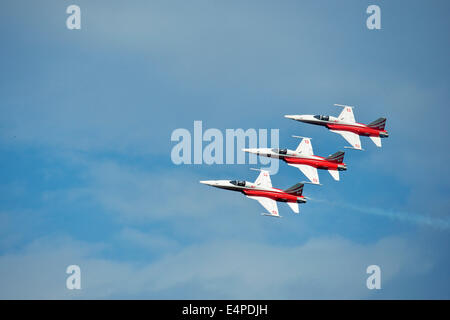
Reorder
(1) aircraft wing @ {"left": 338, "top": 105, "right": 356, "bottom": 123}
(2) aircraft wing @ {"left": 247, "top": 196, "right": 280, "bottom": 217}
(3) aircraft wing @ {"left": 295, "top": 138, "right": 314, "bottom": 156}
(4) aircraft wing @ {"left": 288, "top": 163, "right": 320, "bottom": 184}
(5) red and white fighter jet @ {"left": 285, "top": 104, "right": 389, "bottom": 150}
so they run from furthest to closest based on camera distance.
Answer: (1) aircraft wing @ {"left": 338, "top": 105, "right": 356, "bottom": 123}
(5) red and white fighter jet @ {"left": 285, "top": 104, "right": 389, "bottom": 150}
(3) aircraft wing @ {"left": 295, "top": 138, "right": 314, "bottom": 156}
(4) aircraft wing @ {"left": 288, "top": 163, "right": 320, "bottom": 184}
(2) aircraft wing @ {"left": 247, "top": 196, "right": 280, "bottom": 217}

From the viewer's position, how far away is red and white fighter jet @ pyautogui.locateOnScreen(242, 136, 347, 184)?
145 m

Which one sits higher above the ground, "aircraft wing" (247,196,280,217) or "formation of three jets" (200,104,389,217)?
"formation of three jets" (200,104,389,217)

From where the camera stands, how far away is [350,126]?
149500 mm

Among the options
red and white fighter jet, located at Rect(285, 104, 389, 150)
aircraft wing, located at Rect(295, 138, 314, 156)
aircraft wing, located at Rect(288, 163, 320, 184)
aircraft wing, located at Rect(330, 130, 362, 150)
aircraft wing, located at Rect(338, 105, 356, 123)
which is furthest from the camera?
aircraft wing, located at Rect(338, 105, 356, 123)

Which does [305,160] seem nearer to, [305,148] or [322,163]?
[305,148]

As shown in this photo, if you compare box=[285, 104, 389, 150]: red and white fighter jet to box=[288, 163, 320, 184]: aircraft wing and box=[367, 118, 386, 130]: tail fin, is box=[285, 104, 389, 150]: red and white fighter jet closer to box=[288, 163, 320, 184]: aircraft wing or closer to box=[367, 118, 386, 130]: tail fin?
box=[367, 118, 386, 130]: tail fin

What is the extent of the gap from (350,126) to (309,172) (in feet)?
32.6

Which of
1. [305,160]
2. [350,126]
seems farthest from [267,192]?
[350,126]

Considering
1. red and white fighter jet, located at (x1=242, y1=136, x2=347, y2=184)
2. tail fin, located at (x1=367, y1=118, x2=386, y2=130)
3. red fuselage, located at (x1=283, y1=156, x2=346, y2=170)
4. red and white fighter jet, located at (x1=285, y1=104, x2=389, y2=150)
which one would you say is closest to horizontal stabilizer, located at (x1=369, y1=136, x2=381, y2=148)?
red and white fighter jet, located at (x1=285, y1=104, x2=389, y2=150)
